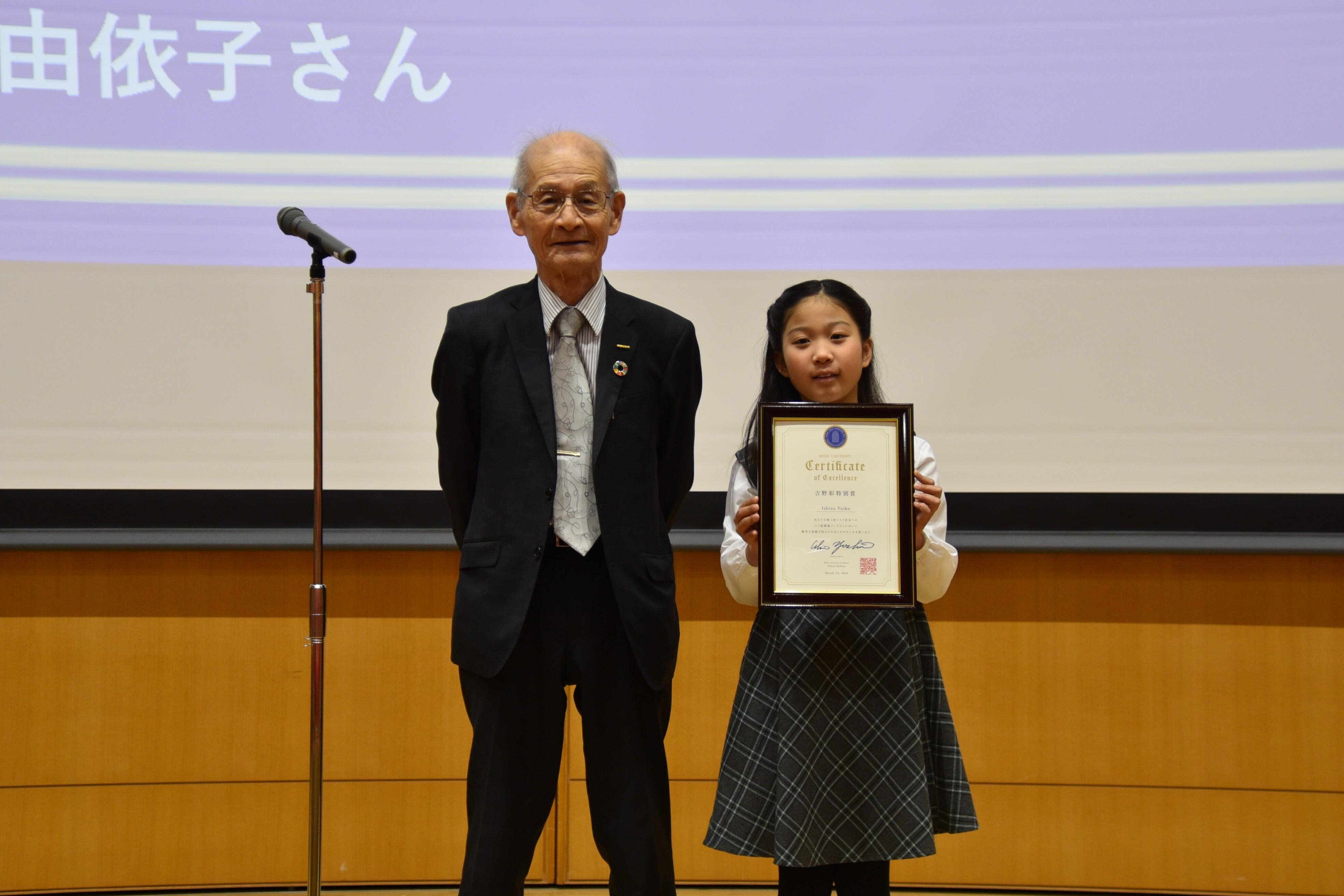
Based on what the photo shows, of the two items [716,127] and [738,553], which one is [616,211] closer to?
[738,553]

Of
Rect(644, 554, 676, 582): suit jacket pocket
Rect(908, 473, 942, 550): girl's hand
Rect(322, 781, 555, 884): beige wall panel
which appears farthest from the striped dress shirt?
Rect(322, 781, 555, 884): beige wall panel

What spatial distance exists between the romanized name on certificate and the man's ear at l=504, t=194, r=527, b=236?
489mm

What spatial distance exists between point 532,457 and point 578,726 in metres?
1.20

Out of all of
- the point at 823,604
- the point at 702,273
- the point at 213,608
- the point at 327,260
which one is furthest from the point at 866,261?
the point at 213,608

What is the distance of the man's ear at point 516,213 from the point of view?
1532mm

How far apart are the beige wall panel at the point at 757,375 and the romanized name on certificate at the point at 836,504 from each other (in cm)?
99

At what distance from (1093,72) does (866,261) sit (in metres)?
0.75

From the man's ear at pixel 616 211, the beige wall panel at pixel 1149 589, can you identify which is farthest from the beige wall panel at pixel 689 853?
the man's ear at pixel 616 211

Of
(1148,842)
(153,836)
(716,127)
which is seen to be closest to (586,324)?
(716,127)

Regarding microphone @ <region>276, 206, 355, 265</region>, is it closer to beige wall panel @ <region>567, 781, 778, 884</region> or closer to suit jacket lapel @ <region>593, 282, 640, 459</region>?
suit jacket lapel @ <region>593, 282, 640, 459</region>

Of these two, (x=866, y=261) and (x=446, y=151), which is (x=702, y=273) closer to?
(x=866, y=261)

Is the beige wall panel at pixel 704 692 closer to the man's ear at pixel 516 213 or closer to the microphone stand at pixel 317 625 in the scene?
the microphone stand at pixel 317 625

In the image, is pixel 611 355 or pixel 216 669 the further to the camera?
pixel 216 669

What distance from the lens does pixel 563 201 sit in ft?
4.84
